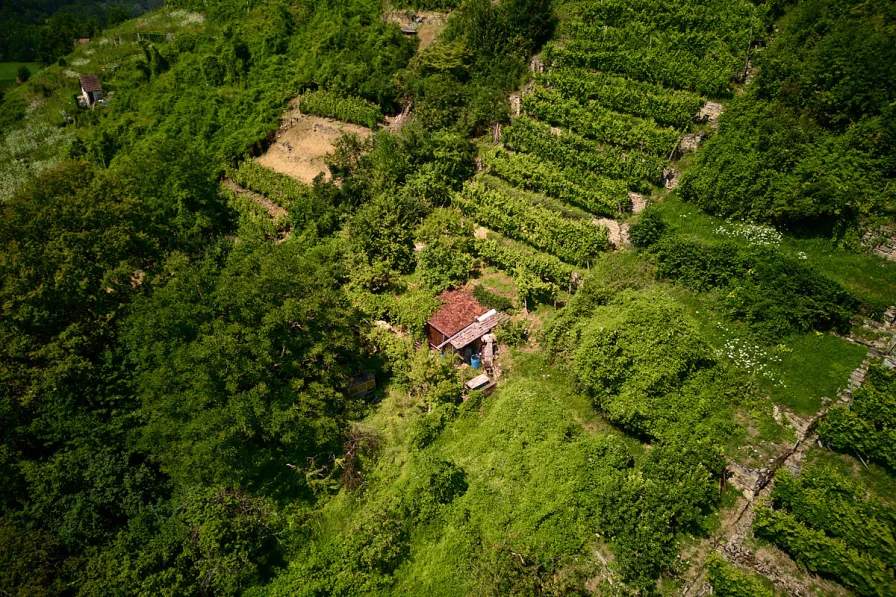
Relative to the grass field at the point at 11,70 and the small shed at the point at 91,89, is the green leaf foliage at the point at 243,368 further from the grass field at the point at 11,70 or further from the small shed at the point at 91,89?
the grass field at the point at 11,70

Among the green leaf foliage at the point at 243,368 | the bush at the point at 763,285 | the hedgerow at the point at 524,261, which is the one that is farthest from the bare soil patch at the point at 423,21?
the bush at the point at 763,285

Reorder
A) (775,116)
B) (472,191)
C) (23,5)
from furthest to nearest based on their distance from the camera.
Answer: (23,5) → (472,191) → (775,116)

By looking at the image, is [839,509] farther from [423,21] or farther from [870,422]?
[423,21]

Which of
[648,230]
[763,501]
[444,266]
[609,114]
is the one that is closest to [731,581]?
[763,501]

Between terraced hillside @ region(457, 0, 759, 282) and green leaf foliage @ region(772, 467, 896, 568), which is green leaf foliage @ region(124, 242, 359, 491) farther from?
green leaf foliage @ region(772, 467, 896, 568)

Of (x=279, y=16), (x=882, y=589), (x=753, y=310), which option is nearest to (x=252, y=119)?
(x=279, y=16)

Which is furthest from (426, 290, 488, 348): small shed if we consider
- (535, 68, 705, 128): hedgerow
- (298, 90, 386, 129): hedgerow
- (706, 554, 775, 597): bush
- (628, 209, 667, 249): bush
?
(298, 90, 386, 129): hedgerow

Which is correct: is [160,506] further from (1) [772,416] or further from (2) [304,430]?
(1) [772,416]
